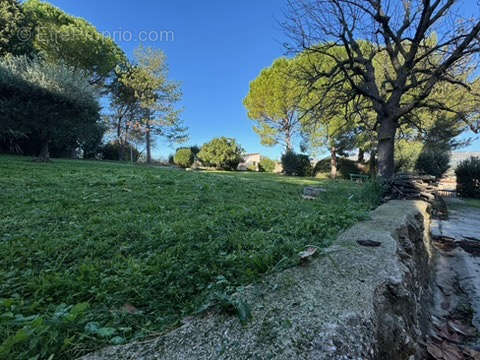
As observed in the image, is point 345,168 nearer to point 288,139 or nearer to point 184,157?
point 288,139

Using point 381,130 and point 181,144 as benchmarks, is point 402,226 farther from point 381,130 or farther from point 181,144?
point 181,144

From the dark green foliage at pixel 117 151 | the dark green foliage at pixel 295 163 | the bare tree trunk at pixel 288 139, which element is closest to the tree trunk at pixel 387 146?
the dark green foliage at pixel 295 163

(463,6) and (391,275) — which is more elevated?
(463,6)

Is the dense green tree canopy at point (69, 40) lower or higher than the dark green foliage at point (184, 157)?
higher

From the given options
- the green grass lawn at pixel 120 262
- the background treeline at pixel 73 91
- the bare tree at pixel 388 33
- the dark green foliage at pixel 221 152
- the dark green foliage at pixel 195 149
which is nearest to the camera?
the green grass lawn at pixel 120 262

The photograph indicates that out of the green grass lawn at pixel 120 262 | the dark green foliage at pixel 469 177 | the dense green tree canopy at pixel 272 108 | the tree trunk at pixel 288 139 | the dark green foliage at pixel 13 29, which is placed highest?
the dark green foliage at pixel 13 29

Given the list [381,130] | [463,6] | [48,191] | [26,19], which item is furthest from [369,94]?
[26,19]

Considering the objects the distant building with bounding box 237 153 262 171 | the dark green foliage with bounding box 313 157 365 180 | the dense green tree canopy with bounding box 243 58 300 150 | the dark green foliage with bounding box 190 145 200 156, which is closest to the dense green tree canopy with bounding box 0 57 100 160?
the dark green foliage with bounding box 190 145 200 156

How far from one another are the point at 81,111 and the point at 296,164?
12594 mm

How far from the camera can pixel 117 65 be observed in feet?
58.8

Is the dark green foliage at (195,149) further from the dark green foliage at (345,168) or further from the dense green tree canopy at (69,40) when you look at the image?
the dark green foliage at (345,168)

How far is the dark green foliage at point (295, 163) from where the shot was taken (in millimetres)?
15461

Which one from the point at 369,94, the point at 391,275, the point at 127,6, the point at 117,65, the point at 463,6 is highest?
the point at 117,65

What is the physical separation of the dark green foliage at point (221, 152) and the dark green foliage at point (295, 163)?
396 cm
